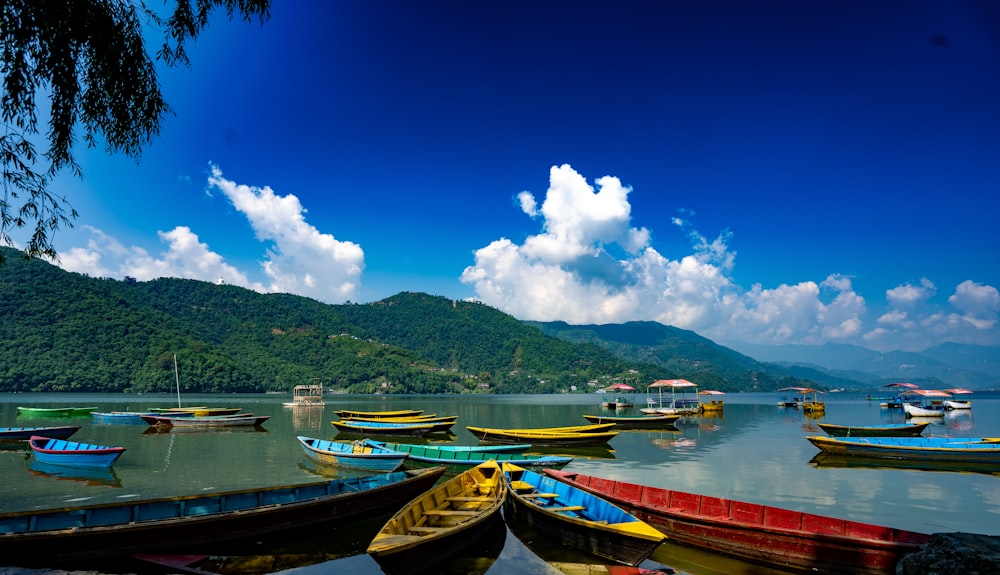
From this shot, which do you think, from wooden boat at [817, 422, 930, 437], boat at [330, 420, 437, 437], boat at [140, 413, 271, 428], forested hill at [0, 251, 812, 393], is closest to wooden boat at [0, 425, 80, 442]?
boat at [140, 413, 271, 428]

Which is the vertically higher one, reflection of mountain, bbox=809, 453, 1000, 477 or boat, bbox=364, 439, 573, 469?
boat, bbox=364, 439, 573, 469

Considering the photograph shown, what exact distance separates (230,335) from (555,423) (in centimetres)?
15771

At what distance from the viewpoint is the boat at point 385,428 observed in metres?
36.0

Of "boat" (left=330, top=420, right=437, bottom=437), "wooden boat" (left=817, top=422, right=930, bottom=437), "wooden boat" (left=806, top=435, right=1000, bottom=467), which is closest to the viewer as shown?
"wooden boat" (left=806, top=435, right=1000, bottom=467)

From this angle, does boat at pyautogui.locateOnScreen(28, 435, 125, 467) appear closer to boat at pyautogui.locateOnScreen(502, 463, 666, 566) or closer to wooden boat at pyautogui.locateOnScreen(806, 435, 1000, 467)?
boat at pyautogui.locateOnScreen(502, 463, 666, 566)

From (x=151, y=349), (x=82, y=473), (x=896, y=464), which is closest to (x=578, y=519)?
(x=82, y=473)

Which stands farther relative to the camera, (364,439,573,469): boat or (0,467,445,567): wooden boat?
(364,439,573,469): boat

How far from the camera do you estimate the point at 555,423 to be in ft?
181

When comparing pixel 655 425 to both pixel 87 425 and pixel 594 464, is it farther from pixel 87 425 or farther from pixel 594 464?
pixel 87 425

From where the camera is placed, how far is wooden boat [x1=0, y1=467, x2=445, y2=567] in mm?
8844

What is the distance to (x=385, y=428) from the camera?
36.2 metres

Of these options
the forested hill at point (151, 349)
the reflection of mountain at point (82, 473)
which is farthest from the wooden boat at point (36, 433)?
the forested hill at point (151, 349)

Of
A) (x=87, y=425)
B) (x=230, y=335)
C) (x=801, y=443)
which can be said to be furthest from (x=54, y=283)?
(x=801, y=443)

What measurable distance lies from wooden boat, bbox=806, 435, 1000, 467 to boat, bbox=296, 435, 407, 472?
23.7m
